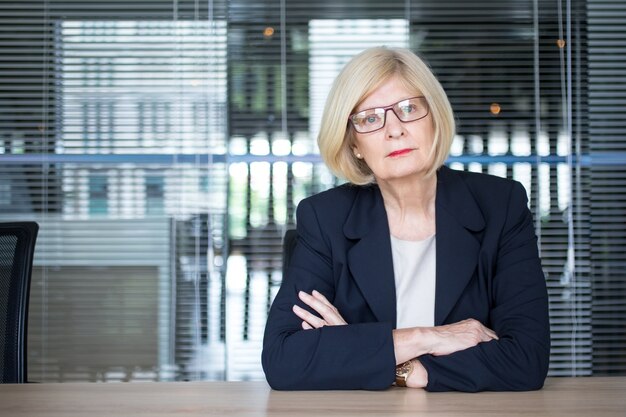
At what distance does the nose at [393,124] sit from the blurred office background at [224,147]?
95.4 inches

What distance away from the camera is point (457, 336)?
Answer: 6.19ft

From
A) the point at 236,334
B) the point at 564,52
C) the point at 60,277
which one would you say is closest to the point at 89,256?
the point at 60,277

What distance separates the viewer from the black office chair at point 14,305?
239 cm

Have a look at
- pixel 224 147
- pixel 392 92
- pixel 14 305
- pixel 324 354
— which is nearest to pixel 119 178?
pixel 224 147

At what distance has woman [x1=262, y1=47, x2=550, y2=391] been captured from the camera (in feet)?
6.57

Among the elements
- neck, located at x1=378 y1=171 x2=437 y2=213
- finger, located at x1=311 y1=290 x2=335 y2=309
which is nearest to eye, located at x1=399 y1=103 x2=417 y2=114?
neck, located at x1=378 y1=171 x2=437 y2=213

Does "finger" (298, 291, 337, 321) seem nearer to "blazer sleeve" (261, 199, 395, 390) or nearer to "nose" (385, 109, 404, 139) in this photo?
"blazer sleeve" (261, 199, 395, 390)

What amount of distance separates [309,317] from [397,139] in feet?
1.64

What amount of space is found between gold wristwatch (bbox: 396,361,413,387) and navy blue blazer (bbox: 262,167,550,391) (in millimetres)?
32

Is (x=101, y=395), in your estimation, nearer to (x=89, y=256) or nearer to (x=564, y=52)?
(x=89, y=256)

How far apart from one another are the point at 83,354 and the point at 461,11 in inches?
107

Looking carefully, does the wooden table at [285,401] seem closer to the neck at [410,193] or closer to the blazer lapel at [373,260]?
the blazer lapel at [373,260]

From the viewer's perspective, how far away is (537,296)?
2.02 m

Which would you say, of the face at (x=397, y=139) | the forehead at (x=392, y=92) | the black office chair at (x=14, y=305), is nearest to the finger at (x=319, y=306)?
the face at (x=397, y=139)
